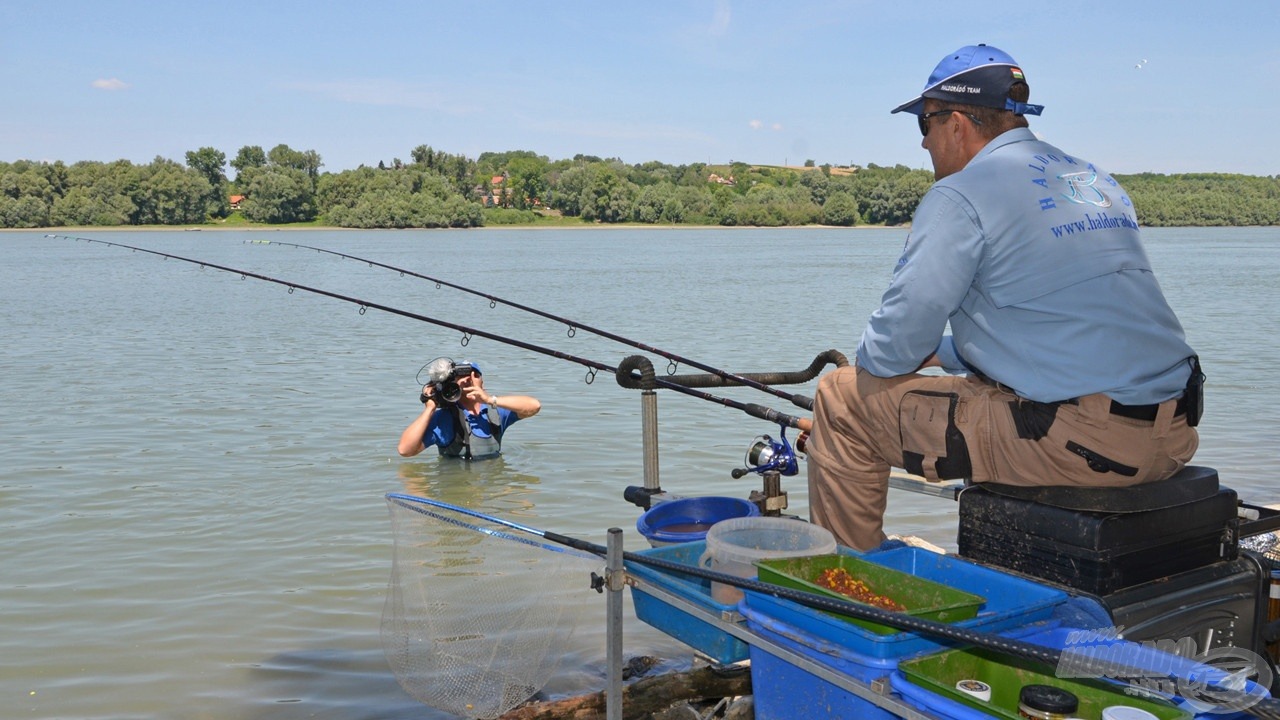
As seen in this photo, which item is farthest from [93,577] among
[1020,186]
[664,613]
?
[1020,186]

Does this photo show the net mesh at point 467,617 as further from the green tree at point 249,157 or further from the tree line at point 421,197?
the green tree at point 249,157

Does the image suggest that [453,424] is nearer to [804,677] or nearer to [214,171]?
[804,677]

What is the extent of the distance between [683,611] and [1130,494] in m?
1.19

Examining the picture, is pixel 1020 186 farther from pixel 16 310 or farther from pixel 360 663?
pixel 16 310

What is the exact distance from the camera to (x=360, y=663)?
4602 mm

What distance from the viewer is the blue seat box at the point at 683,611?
2.82 meters

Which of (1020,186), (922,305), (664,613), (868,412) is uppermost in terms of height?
(1020,186)

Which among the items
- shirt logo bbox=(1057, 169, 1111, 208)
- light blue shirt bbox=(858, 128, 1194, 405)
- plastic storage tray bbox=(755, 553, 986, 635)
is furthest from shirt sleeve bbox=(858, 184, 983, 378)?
plastic storage tray bbox=(755, 553, 986, 635)

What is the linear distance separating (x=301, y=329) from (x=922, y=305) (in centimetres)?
1657

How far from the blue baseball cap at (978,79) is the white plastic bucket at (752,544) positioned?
125 centimetres

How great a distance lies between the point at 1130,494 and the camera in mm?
2629

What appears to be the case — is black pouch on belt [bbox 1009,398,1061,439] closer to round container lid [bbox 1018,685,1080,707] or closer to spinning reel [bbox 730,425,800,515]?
round container lid [bbox 1018,685,1080,707]

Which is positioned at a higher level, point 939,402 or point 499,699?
point 939,402

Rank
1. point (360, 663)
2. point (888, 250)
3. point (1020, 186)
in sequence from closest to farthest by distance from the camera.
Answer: point (1020, 186) < point (360, 663) < point (888, 250)
